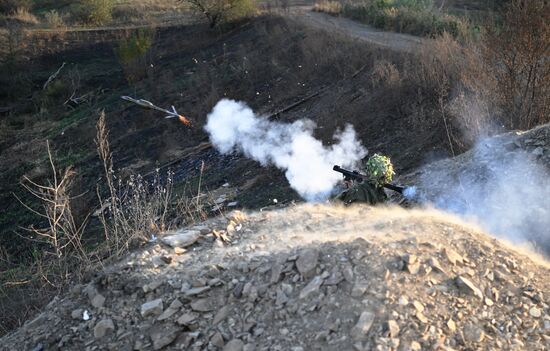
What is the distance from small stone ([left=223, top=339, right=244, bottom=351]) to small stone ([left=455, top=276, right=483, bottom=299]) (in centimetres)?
192

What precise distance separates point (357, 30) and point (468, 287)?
17.2 m

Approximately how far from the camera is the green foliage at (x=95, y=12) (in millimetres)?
30266

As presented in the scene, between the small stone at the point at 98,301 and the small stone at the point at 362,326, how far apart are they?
242cm

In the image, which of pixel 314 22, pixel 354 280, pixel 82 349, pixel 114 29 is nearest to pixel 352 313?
pixel 354 280

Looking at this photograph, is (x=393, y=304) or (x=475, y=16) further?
(x=475, y=16)

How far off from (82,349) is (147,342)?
65cm

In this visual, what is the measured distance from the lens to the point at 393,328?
4.10 meters

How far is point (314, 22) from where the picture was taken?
22078mm

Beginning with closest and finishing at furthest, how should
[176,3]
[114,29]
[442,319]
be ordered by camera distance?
[442,319] < [114,29] < [176,3]

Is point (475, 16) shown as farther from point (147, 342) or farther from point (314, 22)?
point (147, 342)

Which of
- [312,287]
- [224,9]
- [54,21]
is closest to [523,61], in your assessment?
[312,287]

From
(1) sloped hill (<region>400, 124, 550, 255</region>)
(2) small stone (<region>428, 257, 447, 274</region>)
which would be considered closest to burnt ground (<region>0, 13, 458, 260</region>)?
(1) sloped hill (<region>400, 124, 550, 255</region>)

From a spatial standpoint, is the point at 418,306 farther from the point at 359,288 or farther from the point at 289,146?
the point at 289,146

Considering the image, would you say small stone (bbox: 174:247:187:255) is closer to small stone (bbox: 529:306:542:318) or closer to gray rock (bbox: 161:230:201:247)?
gray rock (bbox: 161:230:201:247)
